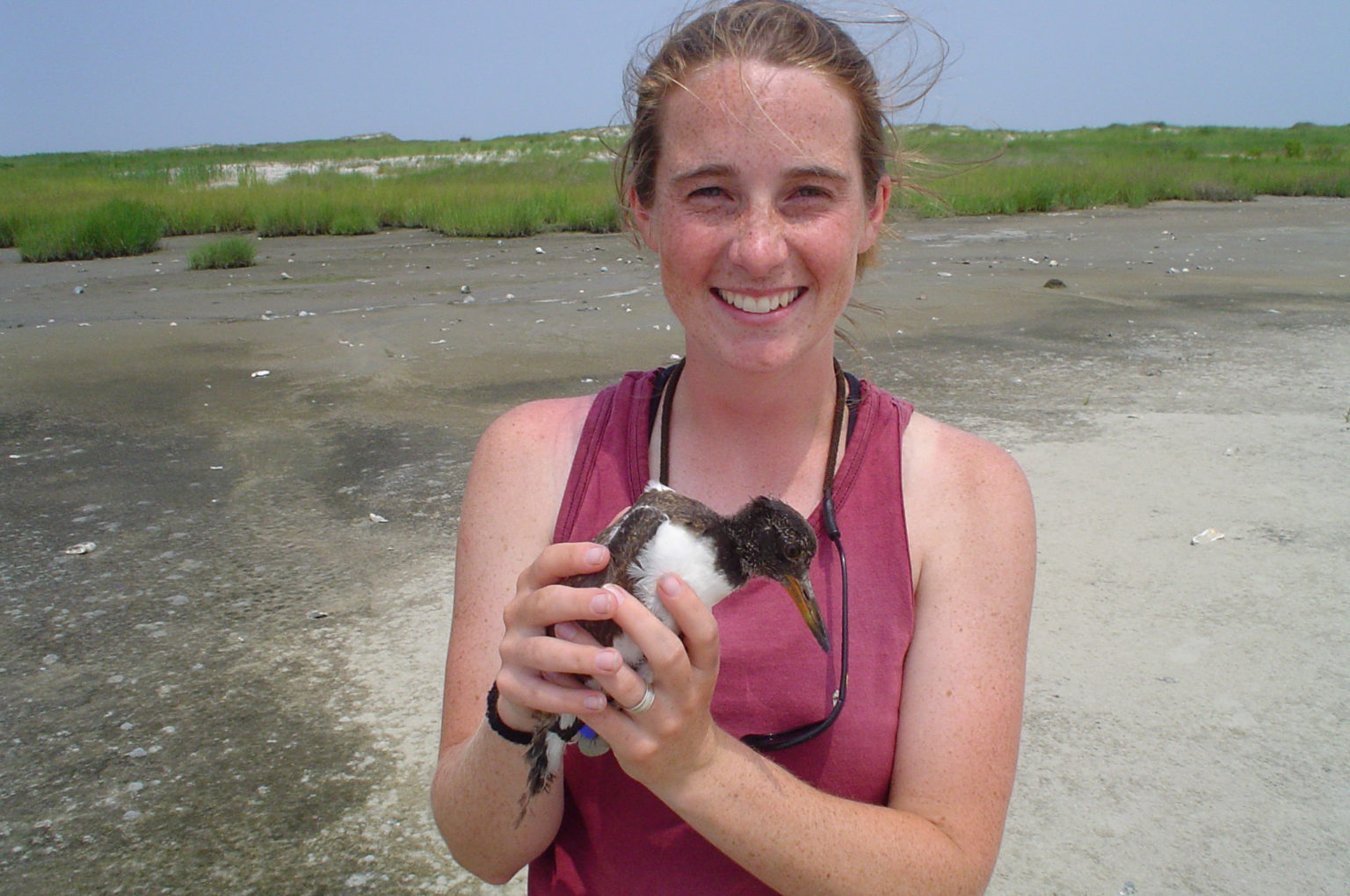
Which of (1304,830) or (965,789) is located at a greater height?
(965,789)

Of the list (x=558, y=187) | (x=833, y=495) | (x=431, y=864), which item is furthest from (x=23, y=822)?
(x=558, y=187)

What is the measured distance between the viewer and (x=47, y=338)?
35.8 feet

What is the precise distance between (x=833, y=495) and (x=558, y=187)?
2723cm

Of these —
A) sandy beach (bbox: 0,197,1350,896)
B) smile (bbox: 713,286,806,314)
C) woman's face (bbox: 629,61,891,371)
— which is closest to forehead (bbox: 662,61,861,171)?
woman's face (bbox: 629,61,891,371)

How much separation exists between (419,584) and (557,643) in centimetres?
350

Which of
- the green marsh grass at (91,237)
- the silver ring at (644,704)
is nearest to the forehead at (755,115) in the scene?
the silver ring at (644,704)

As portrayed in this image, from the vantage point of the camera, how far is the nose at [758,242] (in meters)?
2.07

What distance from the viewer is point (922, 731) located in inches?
78.9

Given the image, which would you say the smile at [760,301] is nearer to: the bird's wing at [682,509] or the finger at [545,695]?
the bird's wing at [682,509]

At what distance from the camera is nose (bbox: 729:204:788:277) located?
2.07 meters

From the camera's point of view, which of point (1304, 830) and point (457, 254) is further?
point (457, 254)

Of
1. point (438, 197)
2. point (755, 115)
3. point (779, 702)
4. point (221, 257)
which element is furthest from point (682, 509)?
point (438, 197)

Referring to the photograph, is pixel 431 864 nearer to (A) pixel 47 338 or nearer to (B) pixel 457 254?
(A) pixel 47 338

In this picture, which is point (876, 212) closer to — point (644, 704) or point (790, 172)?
point (790, 172)
